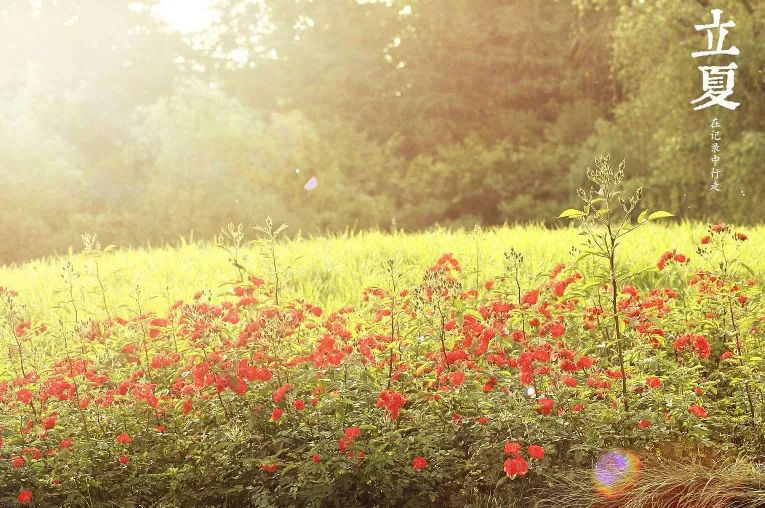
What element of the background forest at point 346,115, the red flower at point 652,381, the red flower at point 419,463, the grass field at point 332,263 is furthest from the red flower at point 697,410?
the background forest at point 346,115

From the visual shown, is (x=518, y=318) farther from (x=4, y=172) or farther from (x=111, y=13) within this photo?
(x=111, y=13)

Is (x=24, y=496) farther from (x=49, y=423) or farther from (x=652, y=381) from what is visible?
(x=652, y=381)

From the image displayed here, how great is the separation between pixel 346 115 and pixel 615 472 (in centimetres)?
1844

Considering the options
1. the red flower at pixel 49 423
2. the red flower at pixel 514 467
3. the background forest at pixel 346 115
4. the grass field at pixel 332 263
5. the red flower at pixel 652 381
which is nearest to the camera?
the red flower at pixel 514 467

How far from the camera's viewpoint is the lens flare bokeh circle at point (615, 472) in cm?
351

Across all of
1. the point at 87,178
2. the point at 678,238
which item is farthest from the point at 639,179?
the point at 87,178

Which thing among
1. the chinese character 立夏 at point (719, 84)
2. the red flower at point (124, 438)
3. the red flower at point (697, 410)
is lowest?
the red flower at point (124, 438)

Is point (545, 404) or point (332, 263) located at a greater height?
point (332, 263)

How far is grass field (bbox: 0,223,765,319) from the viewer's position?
773cm

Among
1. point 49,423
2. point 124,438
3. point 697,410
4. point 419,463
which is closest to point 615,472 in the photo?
point 697,410

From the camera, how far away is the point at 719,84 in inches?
579

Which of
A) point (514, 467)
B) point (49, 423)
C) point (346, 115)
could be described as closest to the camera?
point (514, 467)

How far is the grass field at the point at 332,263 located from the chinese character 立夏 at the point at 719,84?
4.10 meters

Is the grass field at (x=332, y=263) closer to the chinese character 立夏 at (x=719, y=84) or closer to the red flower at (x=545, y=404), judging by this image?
the red flower at (x=545, y=404)
